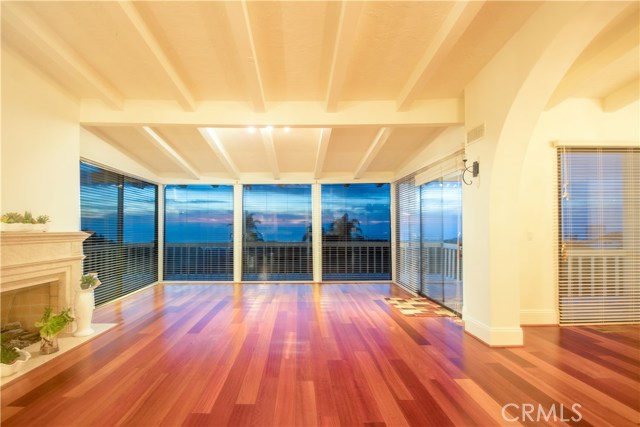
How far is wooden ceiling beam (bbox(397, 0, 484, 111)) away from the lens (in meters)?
1.96

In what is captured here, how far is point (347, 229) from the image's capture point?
681 centimetres

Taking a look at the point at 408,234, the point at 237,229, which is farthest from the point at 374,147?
the point at 237,229

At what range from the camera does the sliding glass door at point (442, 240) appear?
13.0ft

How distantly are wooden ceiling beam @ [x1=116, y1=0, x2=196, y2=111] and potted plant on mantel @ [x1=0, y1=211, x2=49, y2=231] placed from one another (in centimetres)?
180

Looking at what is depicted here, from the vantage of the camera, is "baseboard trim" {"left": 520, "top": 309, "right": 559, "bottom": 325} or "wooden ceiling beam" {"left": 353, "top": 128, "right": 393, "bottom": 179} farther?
"wooden ceiling beam" {"left": 353, "top": 128, "right": 393, "bottom": 179}

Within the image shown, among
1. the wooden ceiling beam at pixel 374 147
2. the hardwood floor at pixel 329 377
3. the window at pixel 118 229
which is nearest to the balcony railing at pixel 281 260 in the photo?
the window at pixel 118 229

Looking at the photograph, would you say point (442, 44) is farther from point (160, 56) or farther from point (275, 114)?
point (160, 56)

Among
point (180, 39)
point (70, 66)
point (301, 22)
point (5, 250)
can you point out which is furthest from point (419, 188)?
point (5, 250)

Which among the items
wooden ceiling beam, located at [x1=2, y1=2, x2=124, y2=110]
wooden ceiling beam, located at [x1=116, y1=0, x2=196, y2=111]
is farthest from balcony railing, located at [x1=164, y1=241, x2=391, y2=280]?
wooden ceiling beam, located at [x1=2, y1=2, x2=124, y2=110]

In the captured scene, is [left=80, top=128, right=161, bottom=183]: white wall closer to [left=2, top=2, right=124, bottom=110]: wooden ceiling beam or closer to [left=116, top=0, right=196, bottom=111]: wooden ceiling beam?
[left=2, top=2, right=124, bottom=110]: wooden ceiling beam

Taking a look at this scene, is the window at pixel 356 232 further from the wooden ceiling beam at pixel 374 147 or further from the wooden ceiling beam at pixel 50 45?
the wooden ceiling beam at pixel 50 45

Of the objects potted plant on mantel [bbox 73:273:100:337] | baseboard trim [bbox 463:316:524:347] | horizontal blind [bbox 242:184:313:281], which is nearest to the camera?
baseboard trim [bbox 463:316:524:347]

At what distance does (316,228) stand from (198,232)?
9.05 ft

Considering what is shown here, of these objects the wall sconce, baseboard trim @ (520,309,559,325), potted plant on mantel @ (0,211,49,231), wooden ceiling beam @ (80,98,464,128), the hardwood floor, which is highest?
wooden ceiling beam @ (80,98,464,128)
